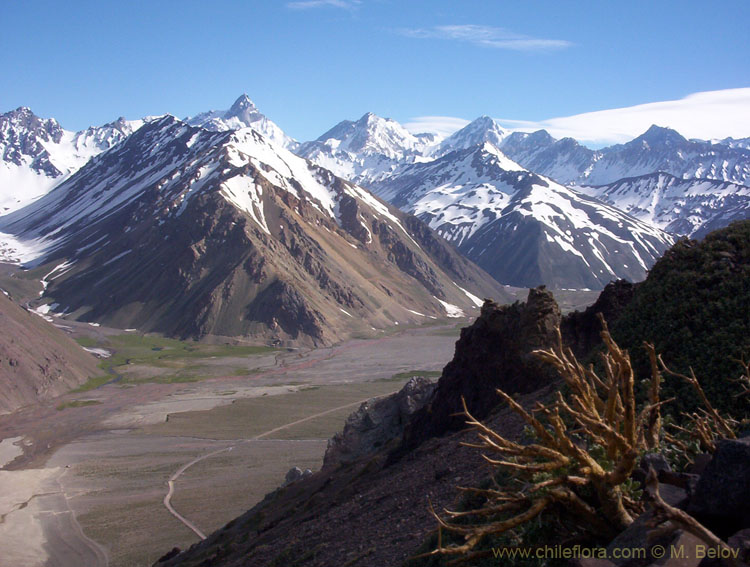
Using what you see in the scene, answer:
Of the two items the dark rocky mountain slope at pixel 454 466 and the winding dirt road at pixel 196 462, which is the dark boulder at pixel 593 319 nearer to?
the dark rocky mountain slope at pixel 454 466

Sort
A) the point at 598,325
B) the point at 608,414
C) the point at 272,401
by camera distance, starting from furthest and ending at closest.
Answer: the point at 272,401
the point at 598,325
the point at 608,414

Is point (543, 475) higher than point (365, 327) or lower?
higher

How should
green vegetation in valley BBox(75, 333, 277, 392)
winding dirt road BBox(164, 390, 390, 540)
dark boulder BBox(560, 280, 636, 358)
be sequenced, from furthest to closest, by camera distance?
1. green vegetation in valley BBox(75, 333, 277, 392)
2. winding dirt road BBox(164, 390, 390, 540)
3. dark boulder BBox(560, 280, 636, 358)

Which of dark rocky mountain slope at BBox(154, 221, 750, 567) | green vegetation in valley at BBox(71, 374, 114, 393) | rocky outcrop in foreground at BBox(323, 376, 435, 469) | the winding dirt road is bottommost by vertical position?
the winding dirt road

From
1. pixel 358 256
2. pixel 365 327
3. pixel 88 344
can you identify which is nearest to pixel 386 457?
pixel 88 344

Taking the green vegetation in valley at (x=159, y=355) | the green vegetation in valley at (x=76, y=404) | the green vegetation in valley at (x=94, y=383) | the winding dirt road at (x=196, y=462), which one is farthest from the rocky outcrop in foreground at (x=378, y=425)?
the green vegetation in valley at (x=159, y=355)

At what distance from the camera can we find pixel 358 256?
6629 inches

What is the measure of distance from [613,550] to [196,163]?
188920 mm

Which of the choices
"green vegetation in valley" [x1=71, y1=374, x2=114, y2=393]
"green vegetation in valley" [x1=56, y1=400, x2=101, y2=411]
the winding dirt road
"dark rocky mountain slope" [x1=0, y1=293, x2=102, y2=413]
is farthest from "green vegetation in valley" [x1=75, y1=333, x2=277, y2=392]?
the winding dirt road

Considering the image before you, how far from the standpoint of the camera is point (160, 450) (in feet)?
187

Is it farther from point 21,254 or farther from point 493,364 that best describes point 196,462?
point 21,254

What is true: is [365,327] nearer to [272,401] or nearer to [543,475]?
[272,401]

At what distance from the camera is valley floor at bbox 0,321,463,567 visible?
35.8 metres

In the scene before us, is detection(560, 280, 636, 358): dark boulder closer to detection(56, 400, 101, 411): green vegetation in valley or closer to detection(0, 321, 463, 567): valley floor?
detection(0, 321, 463, 567): valley floor
